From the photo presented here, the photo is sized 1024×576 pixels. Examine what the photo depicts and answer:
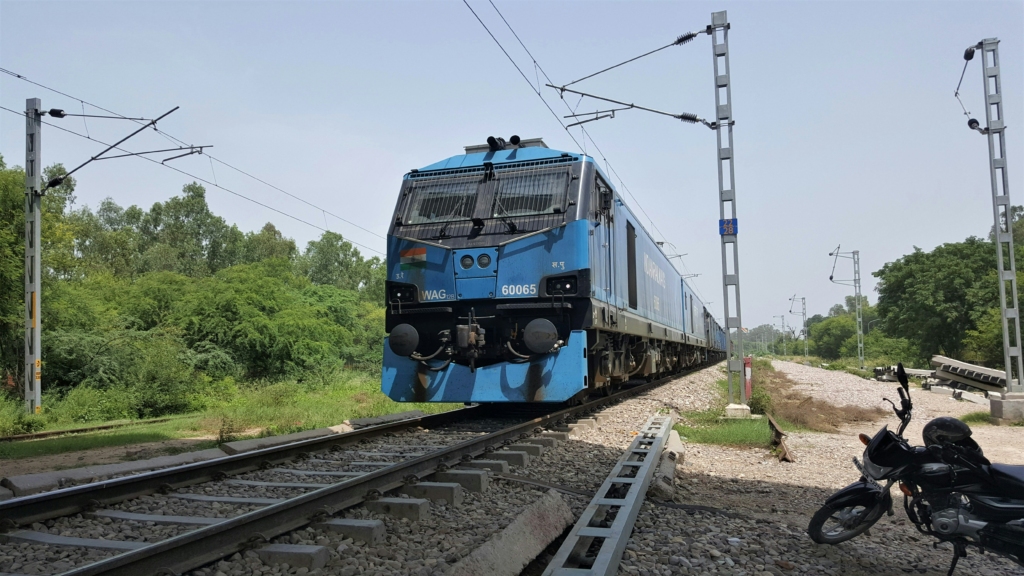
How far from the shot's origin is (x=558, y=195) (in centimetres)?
913

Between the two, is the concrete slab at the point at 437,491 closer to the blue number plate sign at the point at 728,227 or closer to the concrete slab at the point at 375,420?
the concrete slab at the point at 375,420

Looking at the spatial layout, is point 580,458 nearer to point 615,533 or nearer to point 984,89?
point 615,533

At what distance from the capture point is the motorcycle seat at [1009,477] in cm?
375

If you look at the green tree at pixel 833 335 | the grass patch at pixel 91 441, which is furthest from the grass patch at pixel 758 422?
the green tree at pixel 833 335

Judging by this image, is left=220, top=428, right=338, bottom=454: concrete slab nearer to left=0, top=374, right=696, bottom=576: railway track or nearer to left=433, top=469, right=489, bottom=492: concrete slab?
left=0, top=374, right=696, bottom=576: railway track

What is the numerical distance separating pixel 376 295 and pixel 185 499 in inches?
2410

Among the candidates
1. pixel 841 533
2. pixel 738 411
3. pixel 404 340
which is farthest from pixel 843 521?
pixel 738 411

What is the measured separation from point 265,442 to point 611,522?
4.64 metres

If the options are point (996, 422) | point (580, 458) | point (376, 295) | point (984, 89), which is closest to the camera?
point (580, 458)

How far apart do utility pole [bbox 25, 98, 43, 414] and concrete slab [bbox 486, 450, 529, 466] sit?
36.8 ft

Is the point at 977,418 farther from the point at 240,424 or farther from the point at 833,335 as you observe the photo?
the point at 833,335

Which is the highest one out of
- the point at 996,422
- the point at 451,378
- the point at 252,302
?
the point at 252,302

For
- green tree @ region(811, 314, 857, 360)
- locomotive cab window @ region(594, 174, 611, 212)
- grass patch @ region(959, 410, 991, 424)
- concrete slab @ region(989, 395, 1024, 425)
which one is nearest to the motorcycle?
locomotive cab window @ region(594, 174, 611, 212)

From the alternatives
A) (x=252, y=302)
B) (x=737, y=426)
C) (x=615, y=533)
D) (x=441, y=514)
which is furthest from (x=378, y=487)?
(x=252, y=302)
